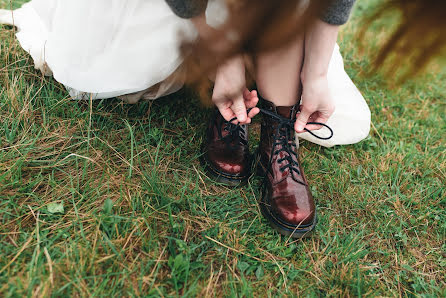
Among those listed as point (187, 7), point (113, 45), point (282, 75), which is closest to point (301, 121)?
point (282, 75)

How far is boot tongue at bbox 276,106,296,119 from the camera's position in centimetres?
124

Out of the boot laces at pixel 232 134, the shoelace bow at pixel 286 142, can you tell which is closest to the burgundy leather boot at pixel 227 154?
the boot laces at pixel 232 134

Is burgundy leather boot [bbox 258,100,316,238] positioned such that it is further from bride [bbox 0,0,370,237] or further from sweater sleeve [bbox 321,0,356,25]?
sweater sleeve [bbox 321,0,356,25]

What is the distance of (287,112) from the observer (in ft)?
4.09

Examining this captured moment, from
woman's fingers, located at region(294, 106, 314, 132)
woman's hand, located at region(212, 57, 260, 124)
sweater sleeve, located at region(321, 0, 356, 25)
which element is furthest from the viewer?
woman's fingers, located at region(294, 106, 314, 132)

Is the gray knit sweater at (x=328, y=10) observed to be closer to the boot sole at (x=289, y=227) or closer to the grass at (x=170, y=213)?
the grass at (x=170, y=213)

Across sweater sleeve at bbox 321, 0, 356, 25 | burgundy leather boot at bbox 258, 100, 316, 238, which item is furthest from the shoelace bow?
sweater sleeve at bbox 321, 0, 356, 25

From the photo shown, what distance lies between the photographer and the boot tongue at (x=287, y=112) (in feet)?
4.07

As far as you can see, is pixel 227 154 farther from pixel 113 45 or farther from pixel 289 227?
pixel 113 45

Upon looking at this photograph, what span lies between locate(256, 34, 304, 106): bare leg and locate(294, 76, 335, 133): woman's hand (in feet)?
0.17

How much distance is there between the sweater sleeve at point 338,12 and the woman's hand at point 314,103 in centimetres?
20

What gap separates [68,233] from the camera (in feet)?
3.20

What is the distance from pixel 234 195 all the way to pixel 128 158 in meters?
0.41

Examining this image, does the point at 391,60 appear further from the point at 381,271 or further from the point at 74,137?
the point at 74,137
